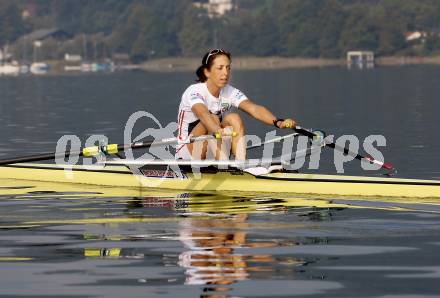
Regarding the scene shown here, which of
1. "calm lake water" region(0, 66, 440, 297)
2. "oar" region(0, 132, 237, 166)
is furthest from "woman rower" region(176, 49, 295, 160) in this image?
"calm lake water" region(0, 66, 440, 297)

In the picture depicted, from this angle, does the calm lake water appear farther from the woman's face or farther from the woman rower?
the woman's face

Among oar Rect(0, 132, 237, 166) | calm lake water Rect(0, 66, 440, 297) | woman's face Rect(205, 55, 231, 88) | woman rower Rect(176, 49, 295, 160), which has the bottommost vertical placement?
calm lake water Rect(0, 66, 440, 297)

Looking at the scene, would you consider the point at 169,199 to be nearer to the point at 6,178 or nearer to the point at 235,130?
the point at 235,130

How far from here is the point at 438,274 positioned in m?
12.3

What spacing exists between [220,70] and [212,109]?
0.72 metres

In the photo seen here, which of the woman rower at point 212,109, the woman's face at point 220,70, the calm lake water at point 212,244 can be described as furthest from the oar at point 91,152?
the woman's face at point 220,70

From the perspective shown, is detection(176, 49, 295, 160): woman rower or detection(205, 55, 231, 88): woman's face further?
detection(205, 55, 231, 88): woman's face

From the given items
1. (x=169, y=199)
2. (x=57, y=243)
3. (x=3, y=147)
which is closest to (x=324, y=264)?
(x=57, y=243)

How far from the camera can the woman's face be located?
18250mm

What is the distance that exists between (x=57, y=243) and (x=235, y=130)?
4.56 meters

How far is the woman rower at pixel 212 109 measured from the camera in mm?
18141

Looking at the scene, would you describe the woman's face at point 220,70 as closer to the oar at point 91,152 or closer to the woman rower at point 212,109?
the woman rower at point 212,109

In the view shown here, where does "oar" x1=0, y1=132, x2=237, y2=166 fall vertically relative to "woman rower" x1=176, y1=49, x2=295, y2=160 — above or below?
below

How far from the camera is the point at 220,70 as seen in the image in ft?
60.0
